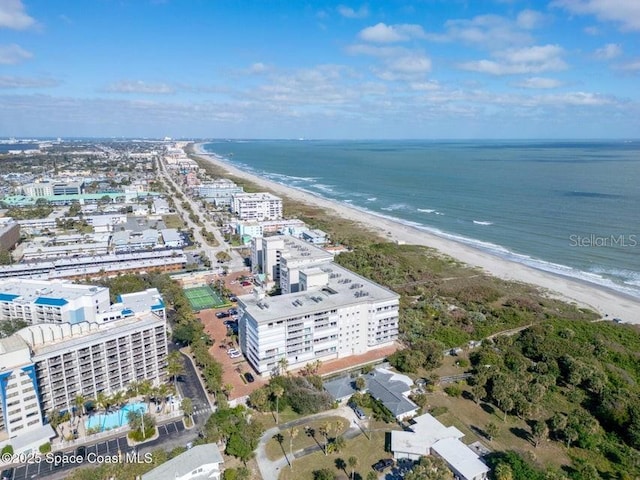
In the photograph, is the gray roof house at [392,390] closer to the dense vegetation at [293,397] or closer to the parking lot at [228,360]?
the dense vegetation at [293,397]

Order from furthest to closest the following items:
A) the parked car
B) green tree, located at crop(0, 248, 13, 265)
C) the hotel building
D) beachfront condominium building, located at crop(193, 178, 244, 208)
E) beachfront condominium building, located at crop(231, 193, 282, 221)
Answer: beachfront condominium building, located at crop(193, 178, 244, 208) < beachfront condominium building, located at crop(231, 193, 282, 221) < green tree, located at crop(0, 248, 13, 265) < the hotel building < the parked car

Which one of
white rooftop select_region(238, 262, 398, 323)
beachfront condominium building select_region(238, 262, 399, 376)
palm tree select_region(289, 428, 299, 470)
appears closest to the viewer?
palm tree select_region(289, 428, 299, 470)

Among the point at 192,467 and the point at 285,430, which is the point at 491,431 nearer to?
the point at 285,430

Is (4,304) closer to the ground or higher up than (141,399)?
higher up

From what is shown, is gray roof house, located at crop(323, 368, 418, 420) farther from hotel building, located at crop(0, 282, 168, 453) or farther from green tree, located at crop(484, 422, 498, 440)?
hotel building, located at crop(0, 282, 168, 453)

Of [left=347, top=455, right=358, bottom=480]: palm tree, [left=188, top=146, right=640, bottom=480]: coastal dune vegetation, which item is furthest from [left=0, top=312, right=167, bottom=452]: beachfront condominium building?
[left=188, top=146, right=640, bottom=480]: coastal dune vegetation

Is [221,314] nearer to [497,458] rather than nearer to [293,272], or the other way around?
[293,272]

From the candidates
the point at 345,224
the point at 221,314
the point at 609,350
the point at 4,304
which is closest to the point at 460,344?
the point at 609,350

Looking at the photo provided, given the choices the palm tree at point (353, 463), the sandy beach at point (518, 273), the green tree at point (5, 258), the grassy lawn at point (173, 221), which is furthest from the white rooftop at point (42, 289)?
the sandy beach at point (518, 273)
